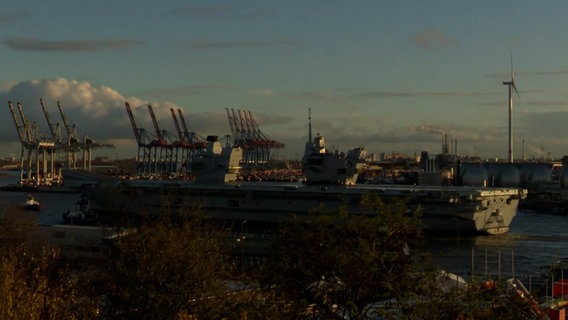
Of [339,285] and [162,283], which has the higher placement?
[339,285]

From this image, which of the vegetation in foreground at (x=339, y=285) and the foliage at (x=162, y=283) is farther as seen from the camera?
the foliage at (x=162, y=283)

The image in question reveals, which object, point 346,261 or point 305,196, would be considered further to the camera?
point 305,196

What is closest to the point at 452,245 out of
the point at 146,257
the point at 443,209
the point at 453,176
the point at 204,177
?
the point at 443,209

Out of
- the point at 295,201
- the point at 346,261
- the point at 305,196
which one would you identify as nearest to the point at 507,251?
the point at 305,196

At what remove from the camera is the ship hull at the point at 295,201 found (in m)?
48.5

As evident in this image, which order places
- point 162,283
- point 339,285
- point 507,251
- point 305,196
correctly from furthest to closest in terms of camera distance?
point 305,196
point 507,251
point 162,283
point 339,285

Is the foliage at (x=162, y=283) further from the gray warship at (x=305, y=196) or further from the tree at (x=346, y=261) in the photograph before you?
the gray warship at (x=305, y=196)

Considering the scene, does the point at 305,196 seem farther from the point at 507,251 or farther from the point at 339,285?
the point at 339,285

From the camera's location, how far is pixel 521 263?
38.1 metres

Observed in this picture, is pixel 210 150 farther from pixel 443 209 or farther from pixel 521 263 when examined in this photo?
pixel 521 263

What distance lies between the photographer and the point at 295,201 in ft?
171

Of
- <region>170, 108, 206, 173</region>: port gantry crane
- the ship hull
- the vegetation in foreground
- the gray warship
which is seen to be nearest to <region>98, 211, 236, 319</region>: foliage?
the vegetation in foreground

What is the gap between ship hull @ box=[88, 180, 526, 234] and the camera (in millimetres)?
48469

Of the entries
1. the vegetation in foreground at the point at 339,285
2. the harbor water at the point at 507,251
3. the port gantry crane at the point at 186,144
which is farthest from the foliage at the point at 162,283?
the port gantry crane at the point at 186,144
